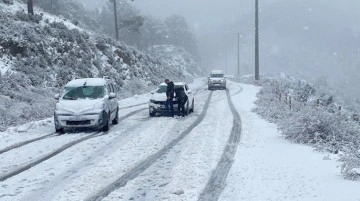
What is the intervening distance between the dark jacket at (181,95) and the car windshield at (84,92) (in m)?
4.16

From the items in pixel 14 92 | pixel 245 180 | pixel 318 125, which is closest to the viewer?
pixel 245 180

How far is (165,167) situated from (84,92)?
283 inches

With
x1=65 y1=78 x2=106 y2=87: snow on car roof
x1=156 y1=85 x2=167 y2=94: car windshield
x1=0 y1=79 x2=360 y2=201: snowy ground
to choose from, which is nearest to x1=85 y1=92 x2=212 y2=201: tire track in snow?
x1=0 y1=79 x2=360 y2=201: snowy ground

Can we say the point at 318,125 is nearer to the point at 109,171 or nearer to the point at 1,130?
the point at 109,171

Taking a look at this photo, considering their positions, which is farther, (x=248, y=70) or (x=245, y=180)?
(x=248, y=70)

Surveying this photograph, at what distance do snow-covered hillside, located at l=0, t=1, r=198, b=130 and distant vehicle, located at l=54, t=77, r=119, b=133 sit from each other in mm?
2455

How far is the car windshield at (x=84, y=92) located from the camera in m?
15.4

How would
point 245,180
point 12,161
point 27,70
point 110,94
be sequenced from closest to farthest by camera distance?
point 245,180
point 12,161
point 110,94
point 27,70

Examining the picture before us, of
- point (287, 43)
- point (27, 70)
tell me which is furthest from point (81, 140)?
point (287, 43)

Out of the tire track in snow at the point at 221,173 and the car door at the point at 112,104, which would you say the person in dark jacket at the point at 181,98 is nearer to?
the car door at the point at 112,104

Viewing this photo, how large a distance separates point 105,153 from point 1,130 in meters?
5.68

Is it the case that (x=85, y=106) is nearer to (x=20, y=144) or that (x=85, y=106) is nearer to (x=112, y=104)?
(x=112, y=104)

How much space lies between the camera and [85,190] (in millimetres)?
7734

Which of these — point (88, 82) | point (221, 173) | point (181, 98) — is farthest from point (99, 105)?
point (221, 173)
